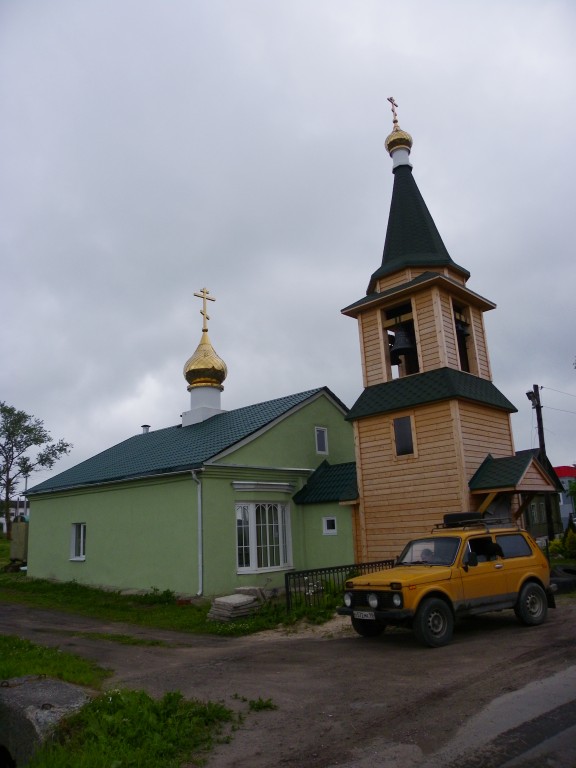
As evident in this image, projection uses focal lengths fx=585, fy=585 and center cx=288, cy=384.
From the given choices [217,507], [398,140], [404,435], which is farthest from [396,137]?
[217,507]

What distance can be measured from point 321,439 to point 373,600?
425 inches

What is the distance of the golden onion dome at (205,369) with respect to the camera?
21.9 m

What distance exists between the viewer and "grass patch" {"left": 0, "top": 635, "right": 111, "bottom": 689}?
7.19 m

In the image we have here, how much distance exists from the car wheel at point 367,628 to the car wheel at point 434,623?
1.22m

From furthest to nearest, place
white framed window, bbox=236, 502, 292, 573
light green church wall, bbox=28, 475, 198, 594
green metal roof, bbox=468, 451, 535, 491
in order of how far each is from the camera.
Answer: white framed window, bbox=236, 502, 292, 573, light green church wall, bbox=28, 475, 198, 594, green metal roof, bbox=468, 451, 535, 491

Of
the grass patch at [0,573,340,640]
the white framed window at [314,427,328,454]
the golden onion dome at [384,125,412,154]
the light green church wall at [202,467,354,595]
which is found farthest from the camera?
the white framed window at [314,427,328,454]

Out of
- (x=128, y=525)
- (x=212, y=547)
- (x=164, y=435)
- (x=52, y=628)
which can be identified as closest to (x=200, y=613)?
(x=212, y=547)

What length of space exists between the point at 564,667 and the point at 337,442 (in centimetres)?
1340

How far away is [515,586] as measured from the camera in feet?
31.9

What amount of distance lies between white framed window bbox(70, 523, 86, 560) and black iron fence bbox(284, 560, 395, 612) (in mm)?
9484

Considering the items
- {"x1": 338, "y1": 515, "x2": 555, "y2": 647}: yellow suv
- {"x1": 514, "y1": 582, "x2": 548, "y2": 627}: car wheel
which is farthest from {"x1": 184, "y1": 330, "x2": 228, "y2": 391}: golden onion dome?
{"x1": 514, "y1": 582, "x2": 548, "y2": 627}: car wheel

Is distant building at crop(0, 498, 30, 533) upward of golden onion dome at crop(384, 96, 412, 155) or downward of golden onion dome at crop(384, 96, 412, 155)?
downward

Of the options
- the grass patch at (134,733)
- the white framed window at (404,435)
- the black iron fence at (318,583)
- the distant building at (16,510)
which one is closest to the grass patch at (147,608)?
the black iron fence at (318,583)

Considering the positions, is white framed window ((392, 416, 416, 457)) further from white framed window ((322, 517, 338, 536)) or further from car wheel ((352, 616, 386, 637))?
car wheel ((352, 616, 386, 637))
